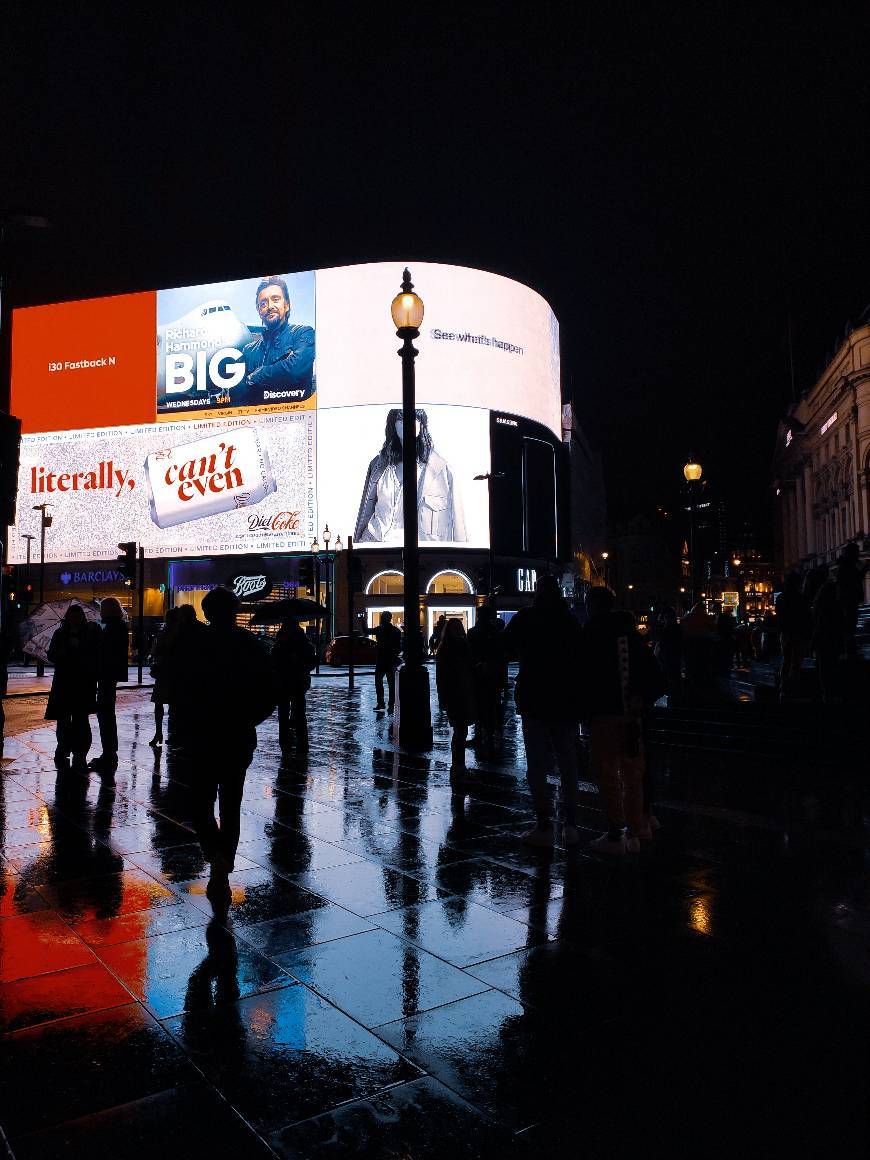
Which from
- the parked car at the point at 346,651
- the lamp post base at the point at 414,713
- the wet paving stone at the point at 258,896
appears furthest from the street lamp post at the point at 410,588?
the parked car at the point at 346,651

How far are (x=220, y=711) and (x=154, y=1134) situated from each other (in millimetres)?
2346

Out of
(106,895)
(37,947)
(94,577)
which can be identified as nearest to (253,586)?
(94,577)

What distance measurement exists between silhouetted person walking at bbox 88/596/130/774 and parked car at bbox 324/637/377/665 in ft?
73.3

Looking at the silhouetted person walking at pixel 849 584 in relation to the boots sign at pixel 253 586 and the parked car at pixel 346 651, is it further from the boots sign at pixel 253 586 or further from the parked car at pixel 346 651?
the boots sign at pixel 253 586

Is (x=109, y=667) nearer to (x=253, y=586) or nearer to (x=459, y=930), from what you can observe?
(x=459, y=930)

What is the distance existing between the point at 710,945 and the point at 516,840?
7.22ft

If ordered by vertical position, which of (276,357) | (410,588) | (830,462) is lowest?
(410,588)

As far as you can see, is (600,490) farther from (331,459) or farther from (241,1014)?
(241,1014)

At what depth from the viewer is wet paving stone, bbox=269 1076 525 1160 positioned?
2.38 metres

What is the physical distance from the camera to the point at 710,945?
12.8 feet

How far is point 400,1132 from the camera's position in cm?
248

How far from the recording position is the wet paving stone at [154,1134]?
2373mm

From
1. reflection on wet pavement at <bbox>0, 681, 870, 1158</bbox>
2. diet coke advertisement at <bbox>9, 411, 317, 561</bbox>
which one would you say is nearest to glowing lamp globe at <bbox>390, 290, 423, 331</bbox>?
reflection on wet pavement at <bbox>0, 681, 870, 1158</bbox>

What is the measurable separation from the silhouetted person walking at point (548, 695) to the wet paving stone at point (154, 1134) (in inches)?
138
